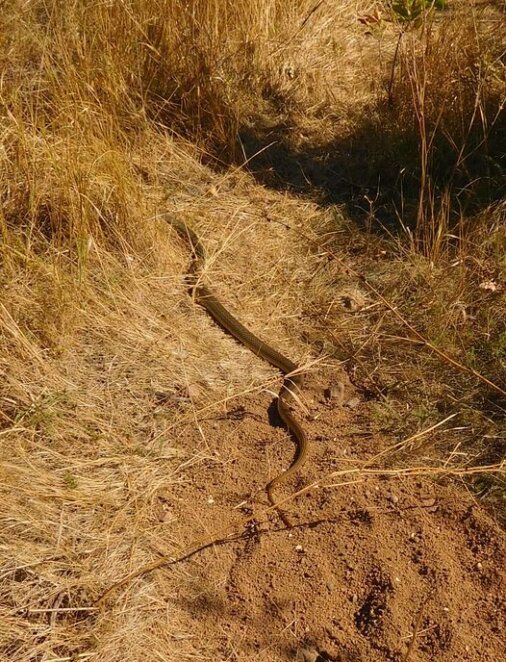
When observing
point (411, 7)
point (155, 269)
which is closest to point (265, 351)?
point (155, 269)

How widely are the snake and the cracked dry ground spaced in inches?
1.8

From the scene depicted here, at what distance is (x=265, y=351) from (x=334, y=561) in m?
1.25

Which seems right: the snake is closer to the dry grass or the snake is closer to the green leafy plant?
the dry grass

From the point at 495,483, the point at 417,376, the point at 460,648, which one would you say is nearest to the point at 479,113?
the point at 417,376

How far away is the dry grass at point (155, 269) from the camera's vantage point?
9.62 feet

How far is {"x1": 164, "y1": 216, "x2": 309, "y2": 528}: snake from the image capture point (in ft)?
11.1

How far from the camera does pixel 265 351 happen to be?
3982 millimetres

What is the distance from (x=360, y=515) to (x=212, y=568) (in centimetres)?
62

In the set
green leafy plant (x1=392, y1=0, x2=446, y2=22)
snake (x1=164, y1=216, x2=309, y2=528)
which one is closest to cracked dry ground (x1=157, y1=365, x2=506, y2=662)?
snake (x1=164, y1=216, x2=309, y2=528)

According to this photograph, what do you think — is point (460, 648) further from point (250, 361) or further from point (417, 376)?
point (250, 361)

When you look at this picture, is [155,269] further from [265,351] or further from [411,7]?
[411,7]

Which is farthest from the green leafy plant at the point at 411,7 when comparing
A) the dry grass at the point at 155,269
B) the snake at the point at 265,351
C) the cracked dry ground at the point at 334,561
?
the cracked dry ground at the point at 334,561

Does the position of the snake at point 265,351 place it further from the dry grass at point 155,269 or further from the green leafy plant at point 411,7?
the green leafy plant at point 411,7

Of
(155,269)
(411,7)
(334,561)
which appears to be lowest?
(334,561)
